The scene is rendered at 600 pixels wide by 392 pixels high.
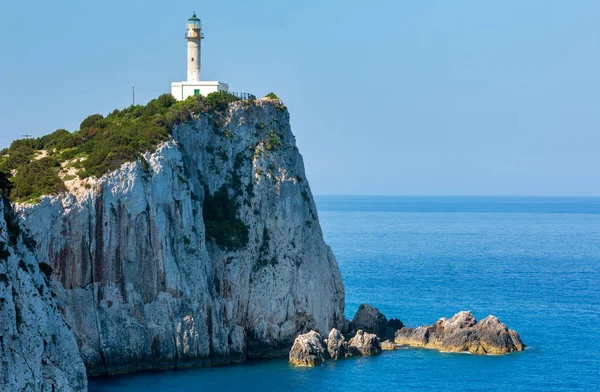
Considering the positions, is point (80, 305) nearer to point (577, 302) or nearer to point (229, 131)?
point (229, 131)

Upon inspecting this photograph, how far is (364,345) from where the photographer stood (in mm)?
68625

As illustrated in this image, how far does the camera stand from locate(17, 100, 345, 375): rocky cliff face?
59.7m

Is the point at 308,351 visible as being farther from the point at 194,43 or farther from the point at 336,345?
the point at 194,43

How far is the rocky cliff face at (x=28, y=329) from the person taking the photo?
3516 centimetres

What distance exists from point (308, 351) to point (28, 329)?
102 ft

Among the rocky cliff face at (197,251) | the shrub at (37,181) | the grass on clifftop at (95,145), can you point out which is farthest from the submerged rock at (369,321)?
the shrub at (37,181)

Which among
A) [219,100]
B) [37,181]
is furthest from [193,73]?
[37,181]

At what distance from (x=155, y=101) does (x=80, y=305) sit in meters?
20.6

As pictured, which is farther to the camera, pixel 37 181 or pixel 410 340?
pixel 410 340

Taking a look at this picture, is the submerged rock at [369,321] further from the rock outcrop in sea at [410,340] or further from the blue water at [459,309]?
the blue water at [459,309]

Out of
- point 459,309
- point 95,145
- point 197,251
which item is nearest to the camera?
point 197,251

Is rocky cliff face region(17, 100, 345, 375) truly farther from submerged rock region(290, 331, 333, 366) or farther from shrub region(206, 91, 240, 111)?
submerged rock region(290, 331, 333, 366)

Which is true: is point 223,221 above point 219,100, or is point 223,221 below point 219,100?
below

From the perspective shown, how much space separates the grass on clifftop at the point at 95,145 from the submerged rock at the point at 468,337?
22074 mm
